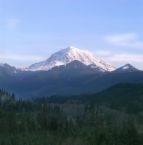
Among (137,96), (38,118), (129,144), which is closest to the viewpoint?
(129,144)

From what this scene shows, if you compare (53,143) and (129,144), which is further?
(53,143)

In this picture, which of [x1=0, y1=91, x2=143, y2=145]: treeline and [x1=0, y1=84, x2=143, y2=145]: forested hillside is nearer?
[x1=0, y1=91, x2=143, y2=145]: treeline

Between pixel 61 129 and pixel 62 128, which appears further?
pixel 62 128

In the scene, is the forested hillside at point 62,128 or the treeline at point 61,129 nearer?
the treeline at point 61,129

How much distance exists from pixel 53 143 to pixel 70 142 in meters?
1.82

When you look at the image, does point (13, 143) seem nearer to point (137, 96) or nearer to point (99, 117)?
point (99, 117)

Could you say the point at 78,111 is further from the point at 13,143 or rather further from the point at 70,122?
the point at 13,143

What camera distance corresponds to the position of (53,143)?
5962 centimetres

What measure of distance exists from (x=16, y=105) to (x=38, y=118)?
31.6m

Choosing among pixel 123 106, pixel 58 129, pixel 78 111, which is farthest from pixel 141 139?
pixel 123 106

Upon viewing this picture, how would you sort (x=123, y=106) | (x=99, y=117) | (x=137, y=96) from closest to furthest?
(x=99, y=117) < (x=123, y=106) < (x=137, y=96)

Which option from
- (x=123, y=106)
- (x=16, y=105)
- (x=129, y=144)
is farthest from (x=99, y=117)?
(x=129, y=144)

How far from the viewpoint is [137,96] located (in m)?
182

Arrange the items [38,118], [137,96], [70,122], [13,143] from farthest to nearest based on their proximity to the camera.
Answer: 1. [137,96]
2. [38,118]
3. [70,122]
4. [13,143]
